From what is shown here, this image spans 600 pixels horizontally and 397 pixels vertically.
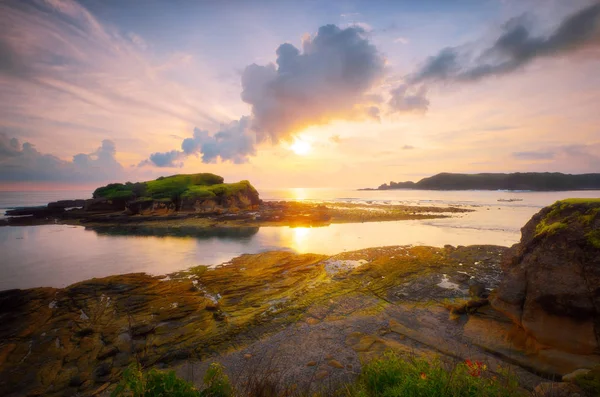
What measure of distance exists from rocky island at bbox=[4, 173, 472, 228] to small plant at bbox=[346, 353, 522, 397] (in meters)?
34.6

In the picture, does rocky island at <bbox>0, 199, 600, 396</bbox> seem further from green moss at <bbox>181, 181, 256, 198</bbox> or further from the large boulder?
green moss at <bbox>181, 181, 256, 198</bbox>

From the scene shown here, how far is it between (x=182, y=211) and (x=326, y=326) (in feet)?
159

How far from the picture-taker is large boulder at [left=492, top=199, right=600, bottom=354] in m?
7.15

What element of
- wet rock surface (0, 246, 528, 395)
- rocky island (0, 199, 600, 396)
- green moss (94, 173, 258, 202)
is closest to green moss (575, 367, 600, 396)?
rocky island (0, 199, 600, 396)

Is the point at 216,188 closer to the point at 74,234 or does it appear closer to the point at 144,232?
the point at 144,232

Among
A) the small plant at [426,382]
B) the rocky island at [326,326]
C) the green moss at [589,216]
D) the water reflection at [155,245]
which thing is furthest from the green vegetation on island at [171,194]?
the green moss at [589,216]

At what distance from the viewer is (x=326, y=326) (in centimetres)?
946

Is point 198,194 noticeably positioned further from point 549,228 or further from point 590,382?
point 590,382

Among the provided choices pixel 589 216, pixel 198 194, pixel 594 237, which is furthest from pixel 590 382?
pixel 198 194

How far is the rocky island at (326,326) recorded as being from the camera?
6879 mm

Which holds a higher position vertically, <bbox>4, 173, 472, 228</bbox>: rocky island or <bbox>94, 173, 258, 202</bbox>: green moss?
<bbox>94, 173, 258, 202</bbox>: green moss

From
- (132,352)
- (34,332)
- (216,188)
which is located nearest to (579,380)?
(132,352)

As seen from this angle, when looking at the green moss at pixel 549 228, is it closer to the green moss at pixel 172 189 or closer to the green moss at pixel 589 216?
A: the green moss at pixel 589 216

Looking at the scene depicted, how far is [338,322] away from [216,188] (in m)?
52.2
